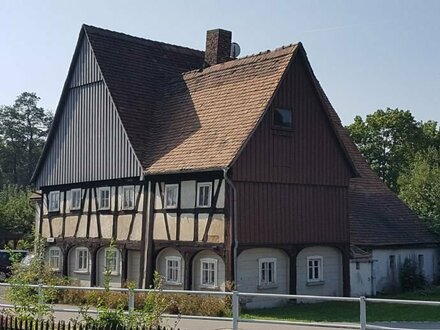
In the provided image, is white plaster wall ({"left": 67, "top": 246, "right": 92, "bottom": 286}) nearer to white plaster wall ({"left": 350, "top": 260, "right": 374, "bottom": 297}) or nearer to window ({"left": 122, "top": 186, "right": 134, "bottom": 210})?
window ({"left": 122, "top": 186, "right": 134, "bottom": 210})

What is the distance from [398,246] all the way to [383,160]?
3205cm

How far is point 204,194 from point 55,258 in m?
10.5

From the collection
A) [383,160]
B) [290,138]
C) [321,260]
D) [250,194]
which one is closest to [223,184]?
[250,194]

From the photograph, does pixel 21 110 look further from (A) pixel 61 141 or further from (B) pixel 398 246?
(B) pixel 398 246

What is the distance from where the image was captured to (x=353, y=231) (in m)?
31.2

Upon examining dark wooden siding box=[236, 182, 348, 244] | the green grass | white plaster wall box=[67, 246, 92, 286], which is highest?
dark wooden siding box=[236, 182, 348, 244]

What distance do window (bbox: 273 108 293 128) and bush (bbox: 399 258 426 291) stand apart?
30.4 feet

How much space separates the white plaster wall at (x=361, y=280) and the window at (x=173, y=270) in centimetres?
706

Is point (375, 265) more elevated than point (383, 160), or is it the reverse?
point (383, 160)

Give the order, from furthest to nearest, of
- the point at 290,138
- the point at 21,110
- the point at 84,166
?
the point at 21,110 < the point at 84,166 < the point at 290,138

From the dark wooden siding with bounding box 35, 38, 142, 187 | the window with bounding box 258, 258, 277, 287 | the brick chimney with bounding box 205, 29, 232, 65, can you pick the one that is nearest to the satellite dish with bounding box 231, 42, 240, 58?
the brick chimney with bounding box 205, 29, 232, 65

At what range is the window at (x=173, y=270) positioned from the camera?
27266 mm

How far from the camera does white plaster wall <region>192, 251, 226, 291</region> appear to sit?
25578mm

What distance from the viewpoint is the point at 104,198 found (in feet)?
102
